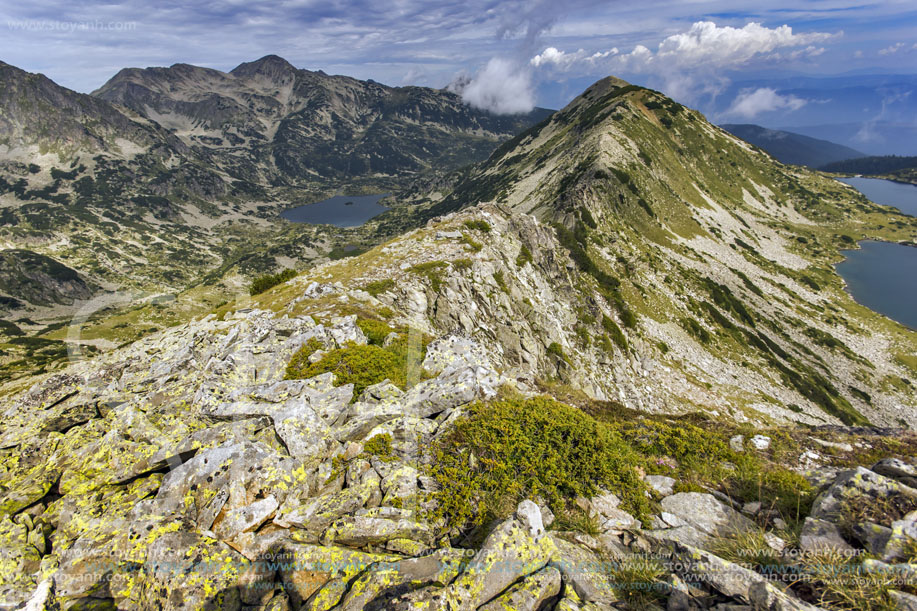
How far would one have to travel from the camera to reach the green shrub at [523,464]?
8867 mm

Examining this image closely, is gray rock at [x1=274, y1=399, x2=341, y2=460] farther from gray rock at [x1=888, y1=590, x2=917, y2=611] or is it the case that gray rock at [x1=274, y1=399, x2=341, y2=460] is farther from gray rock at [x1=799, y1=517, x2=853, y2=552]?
gray rock at [x1=888, y1=590, x2=917, y2=611]

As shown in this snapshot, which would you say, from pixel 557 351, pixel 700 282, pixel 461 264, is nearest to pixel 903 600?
pixel 461 264

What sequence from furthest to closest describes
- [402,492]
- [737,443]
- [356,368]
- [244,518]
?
[356,368] → [737,443] → [402,492] → [244,518]

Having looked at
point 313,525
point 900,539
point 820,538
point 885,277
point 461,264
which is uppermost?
point 461,264

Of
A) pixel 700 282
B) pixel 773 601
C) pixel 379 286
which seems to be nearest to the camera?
pixel 773 601

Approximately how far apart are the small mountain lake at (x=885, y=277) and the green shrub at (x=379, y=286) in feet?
520

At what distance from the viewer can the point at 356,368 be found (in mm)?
14781

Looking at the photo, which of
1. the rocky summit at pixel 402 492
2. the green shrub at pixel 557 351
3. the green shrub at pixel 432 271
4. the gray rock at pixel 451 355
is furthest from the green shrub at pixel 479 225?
the gray rock at pixel 451 355

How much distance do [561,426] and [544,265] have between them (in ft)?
165

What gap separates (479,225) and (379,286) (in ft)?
72.2

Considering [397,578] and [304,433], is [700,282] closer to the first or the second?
[304,433]

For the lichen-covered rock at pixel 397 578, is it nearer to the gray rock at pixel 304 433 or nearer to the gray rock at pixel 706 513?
the gray rock at pixel 304 433

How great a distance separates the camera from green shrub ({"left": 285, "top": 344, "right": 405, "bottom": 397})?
14.3m

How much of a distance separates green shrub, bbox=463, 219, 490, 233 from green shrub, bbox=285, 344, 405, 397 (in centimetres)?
3510
